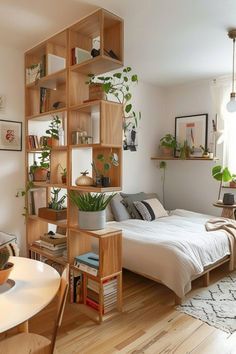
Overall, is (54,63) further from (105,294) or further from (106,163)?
(105,294)

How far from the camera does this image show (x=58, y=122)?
2.90m

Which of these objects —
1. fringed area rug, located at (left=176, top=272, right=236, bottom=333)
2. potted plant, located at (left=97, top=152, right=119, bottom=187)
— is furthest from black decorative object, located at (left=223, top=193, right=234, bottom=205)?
potted plant, located at (left=97, top=152, right=119, bottom=187)

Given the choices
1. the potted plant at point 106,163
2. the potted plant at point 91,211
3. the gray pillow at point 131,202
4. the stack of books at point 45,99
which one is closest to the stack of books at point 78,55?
Result: the stack of books at point 45,99

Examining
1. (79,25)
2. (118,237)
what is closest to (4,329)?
(118,237)

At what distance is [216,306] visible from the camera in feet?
8.30

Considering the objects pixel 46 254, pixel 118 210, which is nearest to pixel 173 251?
pixel 46 254

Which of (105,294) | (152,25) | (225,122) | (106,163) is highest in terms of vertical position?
(152,25)

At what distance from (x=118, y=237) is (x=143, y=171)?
2.35 meters

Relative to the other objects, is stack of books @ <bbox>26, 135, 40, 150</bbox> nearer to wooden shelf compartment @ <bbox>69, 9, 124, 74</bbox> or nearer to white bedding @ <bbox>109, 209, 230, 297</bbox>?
wooden shelf compartment @ <bbox>69, 9, 124, 74</bbox>

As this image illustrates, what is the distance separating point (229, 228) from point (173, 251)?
110 centimetres

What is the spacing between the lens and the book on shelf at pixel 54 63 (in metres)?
2.81

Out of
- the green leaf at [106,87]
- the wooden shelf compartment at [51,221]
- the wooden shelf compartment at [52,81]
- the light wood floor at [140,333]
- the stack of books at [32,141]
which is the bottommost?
the light wood floor at [140,333]

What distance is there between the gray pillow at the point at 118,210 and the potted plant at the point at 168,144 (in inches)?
53.1

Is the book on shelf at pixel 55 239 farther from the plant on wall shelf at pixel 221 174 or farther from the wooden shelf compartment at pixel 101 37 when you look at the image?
the plant on wall shelf at pixel 221 174
